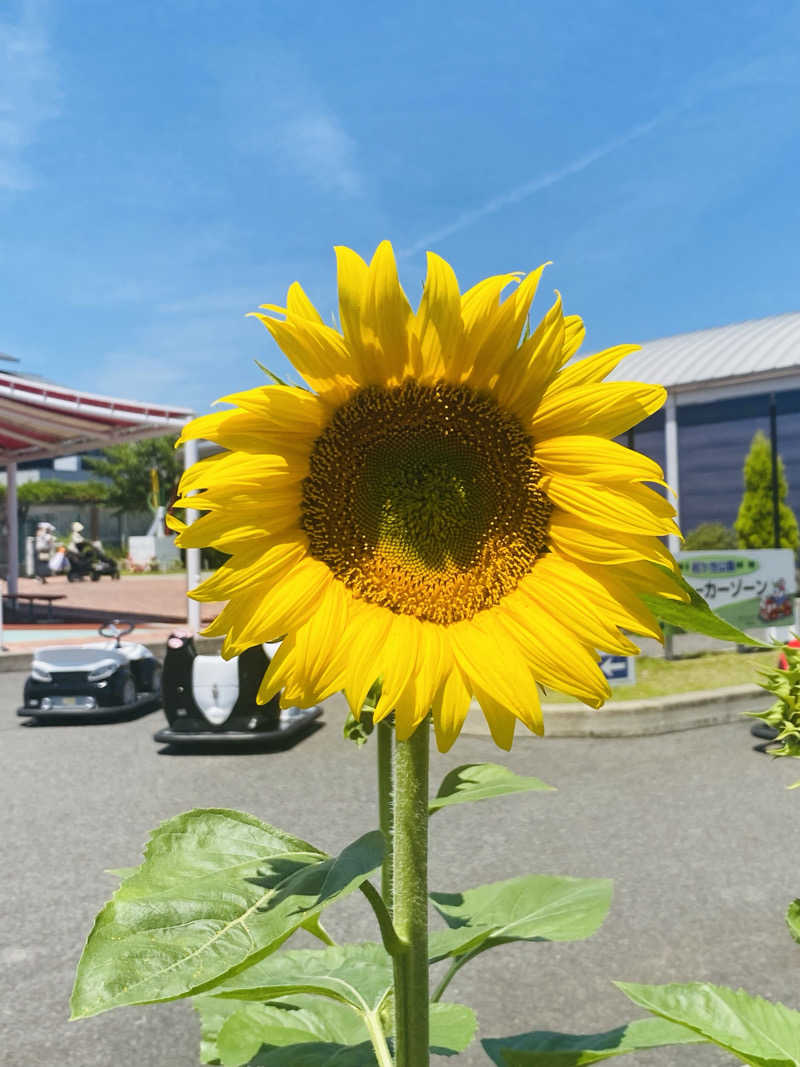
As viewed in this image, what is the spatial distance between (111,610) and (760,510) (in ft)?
53.2

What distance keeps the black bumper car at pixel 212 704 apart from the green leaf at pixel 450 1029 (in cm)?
730

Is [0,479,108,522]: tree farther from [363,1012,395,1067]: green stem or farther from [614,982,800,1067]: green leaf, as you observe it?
[614,982,800,1067]: green leaf

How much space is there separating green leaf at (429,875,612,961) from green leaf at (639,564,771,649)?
49cm

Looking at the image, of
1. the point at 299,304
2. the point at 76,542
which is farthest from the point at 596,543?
the point at 76,542

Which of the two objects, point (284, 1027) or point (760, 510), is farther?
point (760, 510)

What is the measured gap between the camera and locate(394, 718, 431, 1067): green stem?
961 mm

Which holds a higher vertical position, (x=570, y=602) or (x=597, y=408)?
(x=597, y=408)

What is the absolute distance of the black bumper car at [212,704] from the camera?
8.56 m

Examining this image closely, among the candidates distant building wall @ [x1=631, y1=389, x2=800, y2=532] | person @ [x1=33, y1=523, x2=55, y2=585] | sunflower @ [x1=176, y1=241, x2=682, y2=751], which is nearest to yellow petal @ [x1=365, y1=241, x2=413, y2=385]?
sunflower @ [x1=176, y1=241, x2=682, y2=751]

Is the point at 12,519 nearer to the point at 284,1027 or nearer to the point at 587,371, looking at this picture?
the point at 284,1027

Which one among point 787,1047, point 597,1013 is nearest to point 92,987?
point 787,1047

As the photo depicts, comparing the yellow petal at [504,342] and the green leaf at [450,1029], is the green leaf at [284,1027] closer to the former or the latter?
the green leaf at [450,1029]

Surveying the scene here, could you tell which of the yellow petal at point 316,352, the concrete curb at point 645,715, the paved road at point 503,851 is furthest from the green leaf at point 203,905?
the concrete curb at point 645,715

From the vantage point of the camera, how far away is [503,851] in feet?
18.6
